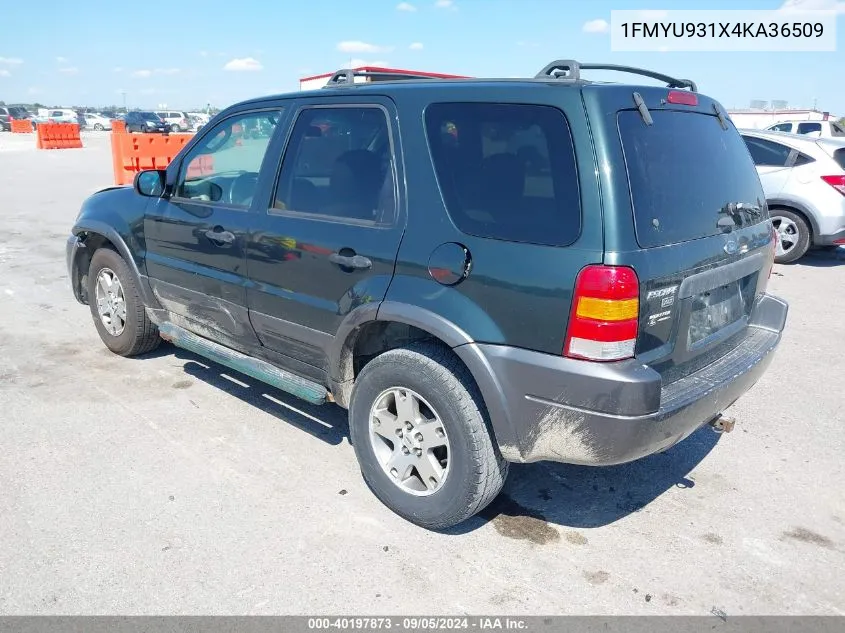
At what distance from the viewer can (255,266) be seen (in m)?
3.70

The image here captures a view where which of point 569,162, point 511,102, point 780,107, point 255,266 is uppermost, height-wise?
point 780,107

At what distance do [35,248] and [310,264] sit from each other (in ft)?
25.1

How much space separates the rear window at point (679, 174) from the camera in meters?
2.59

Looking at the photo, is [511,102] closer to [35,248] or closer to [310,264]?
[310,264]

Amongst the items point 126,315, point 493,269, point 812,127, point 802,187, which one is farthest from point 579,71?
point 812,127

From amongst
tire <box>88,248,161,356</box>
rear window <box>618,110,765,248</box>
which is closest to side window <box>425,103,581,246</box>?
rear window <box>618,110,765,248</box>

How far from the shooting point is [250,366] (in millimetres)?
3926

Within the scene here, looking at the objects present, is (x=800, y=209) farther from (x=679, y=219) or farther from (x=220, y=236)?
(x=220, y=236)

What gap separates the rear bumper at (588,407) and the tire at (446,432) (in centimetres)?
13

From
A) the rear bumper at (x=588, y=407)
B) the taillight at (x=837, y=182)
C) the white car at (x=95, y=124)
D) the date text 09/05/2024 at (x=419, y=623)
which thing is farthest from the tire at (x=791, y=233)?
the white car at (x=95, y=124)

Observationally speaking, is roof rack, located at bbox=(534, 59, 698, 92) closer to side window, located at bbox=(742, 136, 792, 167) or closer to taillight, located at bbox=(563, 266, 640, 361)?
taillight, located at bbox=(563, 266, 640, 361)

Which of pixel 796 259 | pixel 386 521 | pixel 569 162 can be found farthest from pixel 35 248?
pixel 796 259

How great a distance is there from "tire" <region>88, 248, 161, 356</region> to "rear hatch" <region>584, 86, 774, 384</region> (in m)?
3.60

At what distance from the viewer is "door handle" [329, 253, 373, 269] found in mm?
3123
